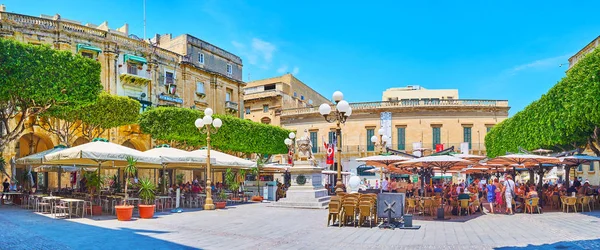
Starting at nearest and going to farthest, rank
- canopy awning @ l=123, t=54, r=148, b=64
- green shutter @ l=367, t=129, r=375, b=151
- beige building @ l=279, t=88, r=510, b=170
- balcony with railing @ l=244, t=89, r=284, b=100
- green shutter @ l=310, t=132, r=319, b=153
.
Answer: canopy awning @ l=123, t=54, r=148, b=64 → beige building @ l=279, t=88, r=510, b=170 → green shutter @ l=367, t=129, r=375, b=151 → green shutter @ l=310, t=132, r=319, b=153 → balcony with railing @ l=244, t=89, r=284, b=100

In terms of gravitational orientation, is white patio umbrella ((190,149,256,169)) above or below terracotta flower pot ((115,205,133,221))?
above

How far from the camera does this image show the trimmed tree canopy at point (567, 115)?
1741 centimetres

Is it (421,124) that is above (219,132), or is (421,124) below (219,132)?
above

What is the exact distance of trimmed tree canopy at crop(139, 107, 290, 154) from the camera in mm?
29641

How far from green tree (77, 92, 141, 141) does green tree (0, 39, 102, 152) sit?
4.18 metres

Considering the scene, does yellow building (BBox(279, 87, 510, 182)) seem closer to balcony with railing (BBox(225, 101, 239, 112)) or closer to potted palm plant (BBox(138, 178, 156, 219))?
balcony with railing (BBox(225, 101, 239, 112))

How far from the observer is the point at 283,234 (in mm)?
10727

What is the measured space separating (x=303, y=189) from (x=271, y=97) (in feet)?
101

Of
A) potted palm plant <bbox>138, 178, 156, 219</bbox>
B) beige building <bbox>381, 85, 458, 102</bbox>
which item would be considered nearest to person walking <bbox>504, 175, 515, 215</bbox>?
potted palm plant <bbox>138, 178, 156, 219</bbox>

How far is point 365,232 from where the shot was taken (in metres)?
11.0

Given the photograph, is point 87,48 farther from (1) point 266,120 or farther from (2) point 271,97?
(1) point 266,120

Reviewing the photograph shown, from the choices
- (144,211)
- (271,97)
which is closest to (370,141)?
(271,97)

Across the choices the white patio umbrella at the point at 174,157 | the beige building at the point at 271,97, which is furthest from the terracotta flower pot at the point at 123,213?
the beige building at the point at 271,97

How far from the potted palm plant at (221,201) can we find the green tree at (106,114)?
10.4 metres
